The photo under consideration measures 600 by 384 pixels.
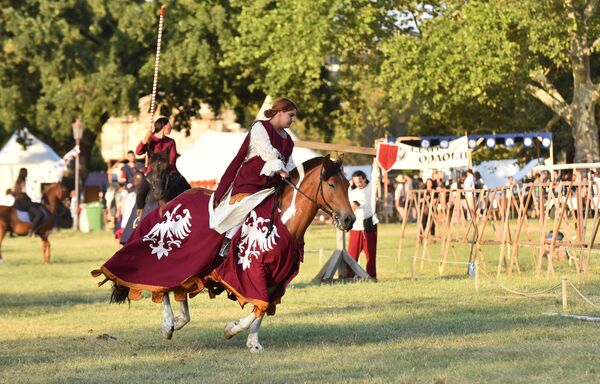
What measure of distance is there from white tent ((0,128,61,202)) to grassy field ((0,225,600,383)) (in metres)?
35.0

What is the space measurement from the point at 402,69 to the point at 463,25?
111 inches

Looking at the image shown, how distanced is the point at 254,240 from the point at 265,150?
31.1 inches

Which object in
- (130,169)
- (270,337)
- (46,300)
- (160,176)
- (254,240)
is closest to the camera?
(254,240)

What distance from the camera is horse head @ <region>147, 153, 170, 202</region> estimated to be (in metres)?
16.1

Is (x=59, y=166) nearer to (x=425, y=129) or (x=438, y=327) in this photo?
(x=425, y=129)

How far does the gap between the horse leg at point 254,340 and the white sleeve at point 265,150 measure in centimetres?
131

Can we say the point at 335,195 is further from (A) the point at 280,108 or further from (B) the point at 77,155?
(B) the point at 77,155

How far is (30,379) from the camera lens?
10.4 m

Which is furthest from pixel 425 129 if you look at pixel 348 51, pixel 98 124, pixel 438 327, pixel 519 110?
pixel 438 327

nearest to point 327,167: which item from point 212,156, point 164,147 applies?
point 164,147

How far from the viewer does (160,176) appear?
16.2 metres

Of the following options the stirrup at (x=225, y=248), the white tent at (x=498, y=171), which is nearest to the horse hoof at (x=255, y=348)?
the stirrup at (x=225, y=248)

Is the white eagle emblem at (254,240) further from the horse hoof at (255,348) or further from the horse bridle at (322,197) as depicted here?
the horse hoof at (255,348)

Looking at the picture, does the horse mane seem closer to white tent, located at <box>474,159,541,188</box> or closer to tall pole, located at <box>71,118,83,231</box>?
tall pole, located at <box>71,118,83,231</box>
